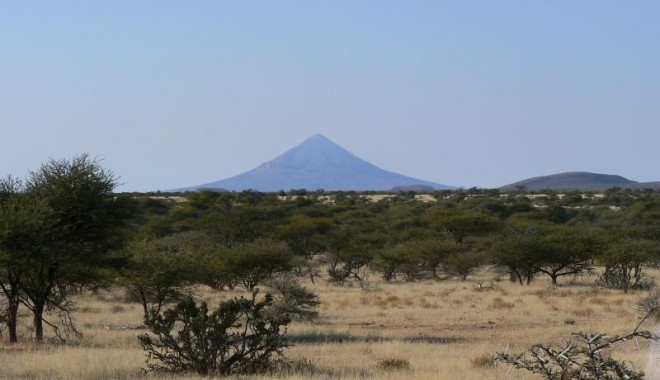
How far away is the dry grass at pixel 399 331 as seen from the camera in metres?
14.5

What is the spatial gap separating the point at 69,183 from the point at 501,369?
10.3m

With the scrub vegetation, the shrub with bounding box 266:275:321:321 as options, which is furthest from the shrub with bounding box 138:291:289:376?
the shrub with bounding box 266:275:321:321

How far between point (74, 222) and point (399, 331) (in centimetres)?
791

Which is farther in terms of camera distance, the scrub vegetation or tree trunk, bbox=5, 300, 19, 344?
tree trunk, bbox=5, 300, 19, 344

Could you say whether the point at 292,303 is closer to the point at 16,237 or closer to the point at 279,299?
the point at 279,299

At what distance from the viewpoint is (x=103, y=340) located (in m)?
19.8

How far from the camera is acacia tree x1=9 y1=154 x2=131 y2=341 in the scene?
19812 millimetres

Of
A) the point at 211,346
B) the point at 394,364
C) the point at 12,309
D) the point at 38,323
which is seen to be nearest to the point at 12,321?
the point at 12,309

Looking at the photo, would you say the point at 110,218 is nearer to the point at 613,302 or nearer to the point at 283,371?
the point at 283,371

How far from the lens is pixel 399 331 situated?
2273cm

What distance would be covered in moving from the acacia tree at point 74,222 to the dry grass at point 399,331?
1420mm

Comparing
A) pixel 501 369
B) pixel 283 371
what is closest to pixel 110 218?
pixel 283 371

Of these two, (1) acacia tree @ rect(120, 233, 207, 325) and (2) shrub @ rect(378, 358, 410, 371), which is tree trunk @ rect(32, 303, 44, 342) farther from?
(2) shrub @ rect(378, 358, 410, 371)

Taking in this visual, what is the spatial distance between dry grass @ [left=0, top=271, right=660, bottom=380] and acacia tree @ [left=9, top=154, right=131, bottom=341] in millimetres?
1420
